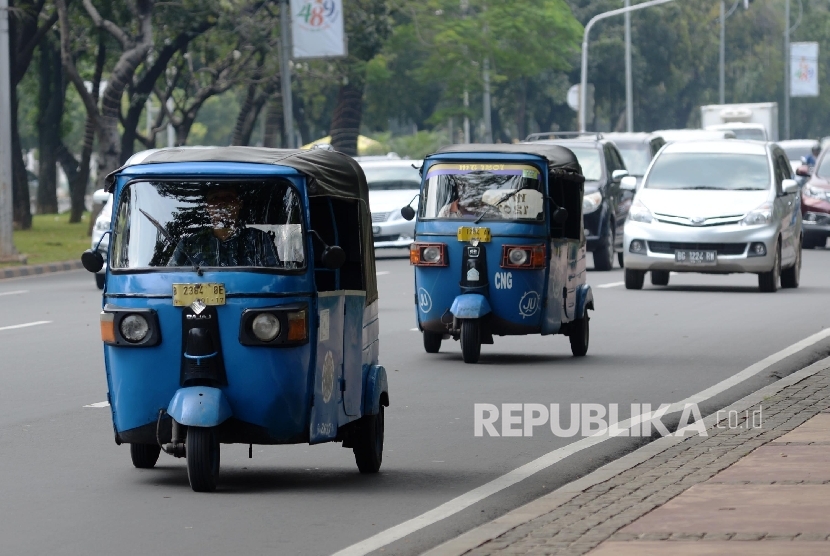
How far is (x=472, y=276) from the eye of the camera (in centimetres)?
1436

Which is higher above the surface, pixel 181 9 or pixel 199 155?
pixel 181 9

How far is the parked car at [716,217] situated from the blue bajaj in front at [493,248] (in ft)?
24.3

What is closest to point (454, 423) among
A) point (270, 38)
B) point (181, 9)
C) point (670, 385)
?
point (670, 385)

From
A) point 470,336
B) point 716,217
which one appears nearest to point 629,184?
point 716,217

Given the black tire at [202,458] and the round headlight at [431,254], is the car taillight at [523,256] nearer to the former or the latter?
the round headlight at [431,254]

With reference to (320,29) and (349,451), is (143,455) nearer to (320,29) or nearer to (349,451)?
(349,451)

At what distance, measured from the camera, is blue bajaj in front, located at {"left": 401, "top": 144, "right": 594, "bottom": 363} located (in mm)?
14289

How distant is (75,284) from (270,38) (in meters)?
19.4

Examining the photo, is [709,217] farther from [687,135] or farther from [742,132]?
[742,132]

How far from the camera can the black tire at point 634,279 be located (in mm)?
22531

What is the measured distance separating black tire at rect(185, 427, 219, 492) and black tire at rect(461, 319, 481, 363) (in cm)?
615

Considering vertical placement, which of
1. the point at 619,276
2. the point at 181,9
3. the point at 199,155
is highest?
the point at 181,9

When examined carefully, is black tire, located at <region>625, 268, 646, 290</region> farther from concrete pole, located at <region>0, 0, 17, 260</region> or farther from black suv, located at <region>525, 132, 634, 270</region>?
concrete pole, located at <region>0, 0, 17, 260</region>

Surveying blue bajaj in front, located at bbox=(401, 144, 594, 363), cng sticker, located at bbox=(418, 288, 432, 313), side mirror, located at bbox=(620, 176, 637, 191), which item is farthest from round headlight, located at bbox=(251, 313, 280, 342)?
side mirror, located at bbox=(620, 176, 637, 191)
